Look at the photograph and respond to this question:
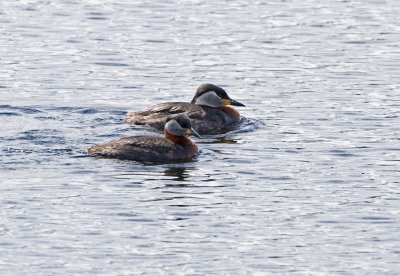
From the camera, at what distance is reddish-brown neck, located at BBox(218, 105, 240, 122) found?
2454cm

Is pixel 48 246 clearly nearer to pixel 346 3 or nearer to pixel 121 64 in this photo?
pixel 121 64

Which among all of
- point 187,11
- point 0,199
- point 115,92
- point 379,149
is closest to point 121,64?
point 115,92

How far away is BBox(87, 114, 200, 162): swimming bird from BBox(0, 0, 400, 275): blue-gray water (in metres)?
0.21

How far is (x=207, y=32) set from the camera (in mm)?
31859

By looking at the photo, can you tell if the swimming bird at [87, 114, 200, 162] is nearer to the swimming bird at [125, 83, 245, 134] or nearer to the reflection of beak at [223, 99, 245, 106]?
the swimming bird at [125, 83, 245, 134]

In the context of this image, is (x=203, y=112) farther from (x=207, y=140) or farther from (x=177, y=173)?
(x=177, y=173)

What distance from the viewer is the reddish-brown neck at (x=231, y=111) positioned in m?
24.5

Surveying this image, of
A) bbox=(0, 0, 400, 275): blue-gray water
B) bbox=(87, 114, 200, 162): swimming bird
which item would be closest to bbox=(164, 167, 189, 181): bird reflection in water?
bbox=(0, 0, 400, 275): blue-gray water

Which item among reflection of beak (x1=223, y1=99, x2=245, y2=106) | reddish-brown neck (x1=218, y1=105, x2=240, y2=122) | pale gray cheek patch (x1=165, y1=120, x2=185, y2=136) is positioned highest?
pale gray cheek patch (x1=165, y1=120, x2=185, y2=136)

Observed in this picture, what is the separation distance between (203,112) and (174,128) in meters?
2.30

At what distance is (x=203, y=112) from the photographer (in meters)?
24.5

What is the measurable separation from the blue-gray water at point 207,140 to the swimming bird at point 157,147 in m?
0.21

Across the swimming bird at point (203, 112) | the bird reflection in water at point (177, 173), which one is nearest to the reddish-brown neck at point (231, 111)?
the swimming bird at point (203, 112)

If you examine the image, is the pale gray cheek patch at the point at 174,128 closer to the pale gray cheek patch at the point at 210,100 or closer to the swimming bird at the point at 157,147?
the swimming bird at the point at 157,147
